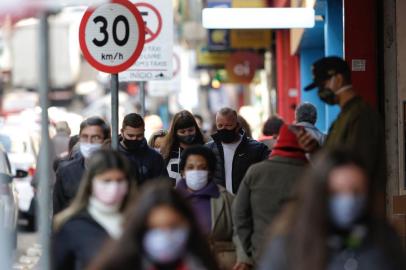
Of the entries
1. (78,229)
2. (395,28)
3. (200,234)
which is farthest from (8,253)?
(200,234)

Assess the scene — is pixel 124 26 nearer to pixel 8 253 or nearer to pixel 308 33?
pixel 8 253

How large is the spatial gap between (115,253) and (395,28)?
9.17 meters

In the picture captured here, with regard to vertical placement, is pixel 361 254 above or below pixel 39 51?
below

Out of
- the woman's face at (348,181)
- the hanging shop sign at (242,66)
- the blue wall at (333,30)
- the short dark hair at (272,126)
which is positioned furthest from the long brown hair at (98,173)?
the hanging shop sign at (242,66)

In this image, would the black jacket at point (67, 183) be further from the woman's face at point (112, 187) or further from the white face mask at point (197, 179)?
the woman's face at point (112, 187)

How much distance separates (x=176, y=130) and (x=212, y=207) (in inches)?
147

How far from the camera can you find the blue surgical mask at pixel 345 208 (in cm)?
662

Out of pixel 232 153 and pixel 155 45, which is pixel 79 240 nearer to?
pixel 232 153

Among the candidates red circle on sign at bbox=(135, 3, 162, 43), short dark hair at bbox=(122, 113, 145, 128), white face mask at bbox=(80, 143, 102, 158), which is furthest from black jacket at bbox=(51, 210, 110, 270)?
red circle on sign at bbox=(135, 3, 162, 43)

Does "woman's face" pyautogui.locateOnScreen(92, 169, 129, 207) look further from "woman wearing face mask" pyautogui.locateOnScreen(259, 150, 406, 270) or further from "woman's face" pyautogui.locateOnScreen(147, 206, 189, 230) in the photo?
"woman wearing face mask" pyautogui.locateOnScreen(259, 150, 406, 270)

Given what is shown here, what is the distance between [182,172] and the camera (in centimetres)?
1154

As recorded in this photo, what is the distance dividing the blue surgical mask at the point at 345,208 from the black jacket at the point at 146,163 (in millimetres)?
6175

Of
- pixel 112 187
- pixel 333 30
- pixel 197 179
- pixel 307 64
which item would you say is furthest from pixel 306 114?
pixel 307 64

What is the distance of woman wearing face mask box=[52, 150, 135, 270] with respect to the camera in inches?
321
